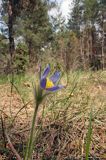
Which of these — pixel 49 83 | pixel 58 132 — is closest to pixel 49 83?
pixel 49 83

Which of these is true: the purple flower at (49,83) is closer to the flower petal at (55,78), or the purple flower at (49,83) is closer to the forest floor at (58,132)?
the flower petal at (55,78)

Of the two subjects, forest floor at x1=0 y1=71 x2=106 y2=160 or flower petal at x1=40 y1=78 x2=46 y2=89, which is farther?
forest floor at x1=0 y1=71 x2=106 y2=160

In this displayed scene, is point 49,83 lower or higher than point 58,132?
higher

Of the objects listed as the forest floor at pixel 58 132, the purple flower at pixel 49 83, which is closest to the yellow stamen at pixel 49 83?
the purple flower at pixel 49 83

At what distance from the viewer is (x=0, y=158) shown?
6.40 ft

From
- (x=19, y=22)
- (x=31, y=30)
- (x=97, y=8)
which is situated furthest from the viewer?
(x=97, y=8)

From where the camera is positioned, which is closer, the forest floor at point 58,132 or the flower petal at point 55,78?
the flower petal at point 55,78

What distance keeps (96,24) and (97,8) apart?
326 cm

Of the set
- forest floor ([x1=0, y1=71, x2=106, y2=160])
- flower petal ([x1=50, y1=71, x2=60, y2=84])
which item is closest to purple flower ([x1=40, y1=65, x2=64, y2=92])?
flower petal ([x1=50, y1=71, x2=60, y2=84])

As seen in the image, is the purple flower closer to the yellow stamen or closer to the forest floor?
the yellow stamen

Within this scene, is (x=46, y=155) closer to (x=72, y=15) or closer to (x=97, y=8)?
(x=97, y=8)

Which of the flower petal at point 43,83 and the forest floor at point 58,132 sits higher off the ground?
the flower petal at point 43,83

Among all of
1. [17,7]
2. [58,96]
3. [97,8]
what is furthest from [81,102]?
[97,8]

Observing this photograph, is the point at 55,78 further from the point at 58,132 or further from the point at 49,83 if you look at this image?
the point at 58,132
